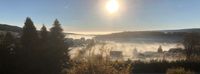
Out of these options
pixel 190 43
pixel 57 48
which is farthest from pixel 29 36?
pixel 190 43

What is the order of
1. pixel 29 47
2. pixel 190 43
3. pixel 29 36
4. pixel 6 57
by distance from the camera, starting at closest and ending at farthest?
1. pixel 6 57
2. pixel 29 47
3. pixel 29 36
4. pixel 190 43

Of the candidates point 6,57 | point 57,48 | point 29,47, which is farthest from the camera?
point 57,48

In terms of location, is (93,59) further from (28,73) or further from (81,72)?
(28,73)

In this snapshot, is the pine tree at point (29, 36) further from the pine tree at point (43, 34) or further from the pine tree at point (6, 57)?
the pine tree at point (43, 34)

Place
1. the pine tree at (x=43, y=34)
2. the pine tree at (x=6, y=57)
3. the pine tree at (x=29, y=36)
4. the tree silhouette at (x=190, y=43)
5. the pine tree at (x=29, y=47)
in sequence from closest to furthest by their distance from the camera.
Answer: the pine tree at (x=6, y=57) → the pine tree at (x=29, y=47) → the pine tree at (x=29, y=36) → the pine tree at (x=43, y=34) → the tree silhouette at (x=190, y=43)

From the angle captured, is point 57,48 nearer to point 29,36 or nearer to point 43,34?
point 43,34

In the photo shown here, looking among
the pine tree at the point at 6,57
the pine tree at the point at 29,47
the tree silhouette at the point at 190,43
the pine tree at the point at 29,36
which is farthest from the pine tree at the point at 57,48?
the tree silhouette at the point at 190,43

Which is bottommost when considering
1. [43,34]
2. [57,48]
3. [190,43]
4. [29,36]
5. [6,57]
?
[190,43]

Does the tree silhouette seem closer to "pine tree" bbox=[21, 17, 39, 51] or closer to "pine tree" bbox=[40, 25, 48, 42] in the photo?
"pine tree" bbox=[40, 25, 48, 42]

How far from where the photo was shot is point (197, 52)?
178 feet

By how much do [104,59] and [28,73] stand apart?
10.4m

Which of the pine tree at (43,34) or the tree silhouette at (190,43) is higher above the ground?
the pine tree at (43,34)

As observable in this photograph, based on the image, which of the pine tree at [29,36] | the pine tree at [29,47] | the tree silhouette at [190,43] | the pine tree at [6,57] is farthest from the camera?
the tree silhouette at [190,43]

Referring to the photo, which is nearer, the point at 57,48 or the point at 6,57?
the point at 6,57
